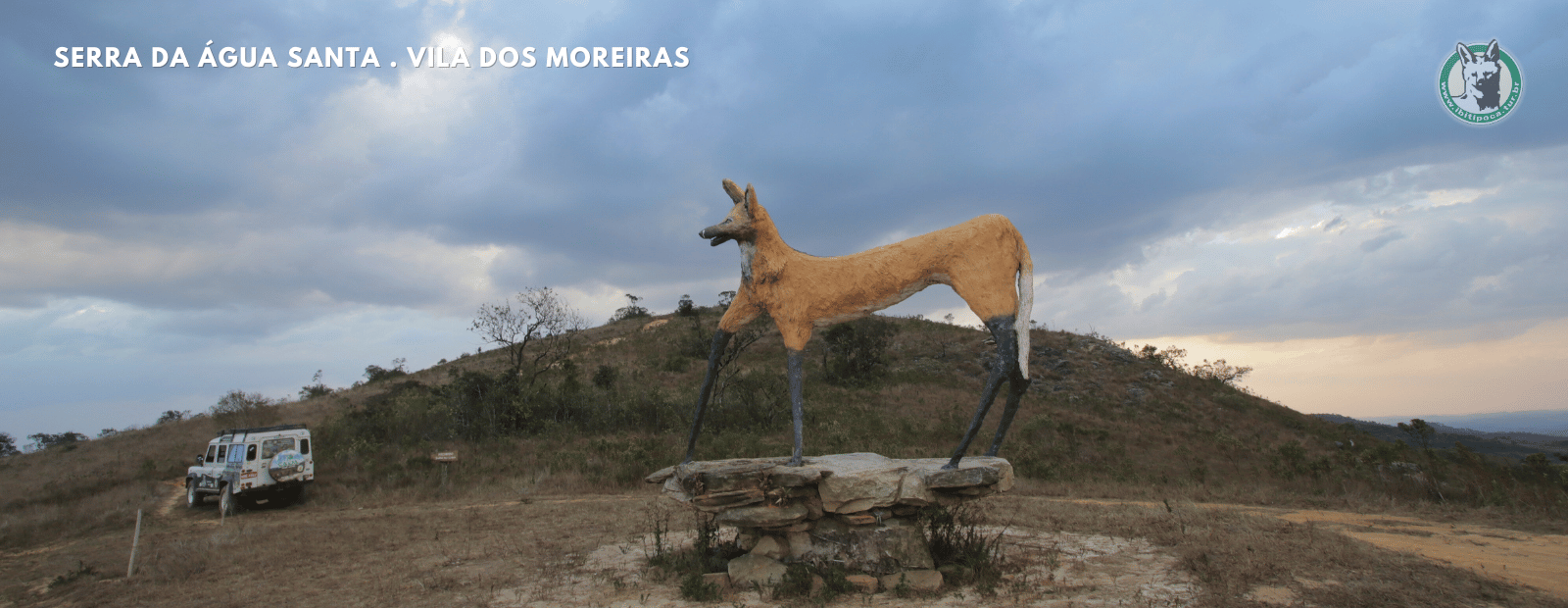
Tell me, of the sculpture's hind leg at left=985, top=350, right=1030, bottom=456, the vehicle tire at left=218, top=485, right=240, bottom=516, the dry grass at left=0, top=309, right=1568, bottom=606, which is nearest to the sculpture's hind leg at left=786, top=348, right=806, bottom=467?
the sculpture's hind leg at left=985, top=350, right=1030, bottom=456

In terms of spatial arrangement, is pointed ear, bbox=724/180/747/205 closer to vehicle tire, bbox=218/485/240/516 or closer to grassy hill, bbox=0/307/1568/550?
grassy hill, bbox=0/307/1568/550

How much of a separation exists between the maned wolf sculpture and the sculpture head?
0.03 feet

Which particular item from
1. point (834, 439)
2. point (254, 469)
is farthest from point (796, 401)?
point (254, 469)

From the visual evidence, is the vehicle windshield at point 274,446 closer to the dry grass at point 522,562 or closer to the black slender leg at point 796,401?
the dry grass at point 522,562

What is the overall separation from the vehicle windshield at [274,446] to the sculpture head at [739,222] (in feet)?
44.4

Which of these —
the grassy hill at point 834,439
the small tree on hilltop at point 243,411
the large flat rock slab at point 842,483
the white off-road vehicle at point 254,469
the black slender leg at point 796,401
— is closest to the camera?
the large flat rock slab at point 842,483

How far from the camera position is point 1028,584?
640 centimetres

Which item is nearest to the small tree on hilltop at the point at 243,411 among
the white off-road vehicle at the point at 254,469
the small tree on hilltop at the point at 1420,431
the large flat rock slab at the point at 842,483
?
the white off-road vehicle at the point at 254,469

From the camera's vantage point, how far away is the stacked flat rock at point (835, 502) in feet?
20.4

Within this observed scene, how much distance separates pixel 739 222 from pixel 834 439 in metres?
10.7

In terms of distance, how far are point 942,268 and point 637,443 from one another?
12.9m

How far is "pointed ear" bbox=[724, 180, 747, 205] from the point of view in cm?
689


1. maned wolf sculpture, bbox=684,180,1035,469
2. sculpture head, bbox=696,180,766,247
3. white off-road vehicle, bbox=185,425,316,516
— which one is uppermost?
sculpture head, bbox=696,180,766,247

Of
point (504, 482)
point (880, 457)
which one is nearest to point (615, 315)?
point (504, 482)
